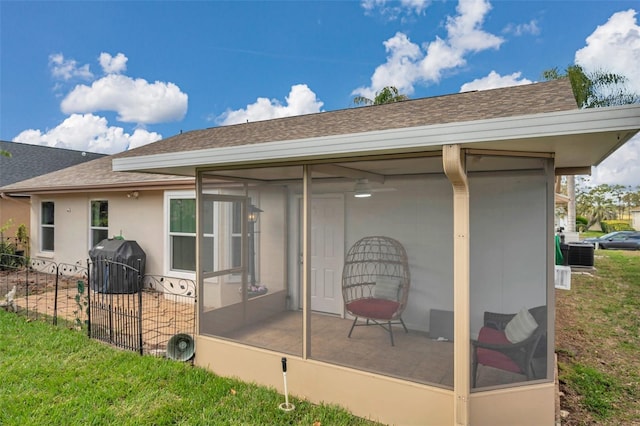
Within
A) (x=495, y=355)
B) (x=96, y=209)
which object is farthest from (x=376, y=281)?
(x=96, y=209)

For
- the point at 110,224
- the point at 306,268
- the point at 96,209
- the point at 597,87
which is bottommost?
the point at 306,268

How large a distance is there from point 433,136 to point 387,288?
1.66 metres

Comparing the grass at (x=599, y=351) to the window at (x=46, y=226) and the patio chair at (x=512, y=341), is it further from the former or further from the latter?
the window at (x=46, y=226)

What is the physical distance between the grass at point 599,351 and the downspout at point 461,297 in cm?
147

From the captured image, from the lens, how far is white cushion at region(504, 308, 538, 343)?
323cm

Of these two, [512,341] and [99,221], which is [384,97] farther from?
[512,341]

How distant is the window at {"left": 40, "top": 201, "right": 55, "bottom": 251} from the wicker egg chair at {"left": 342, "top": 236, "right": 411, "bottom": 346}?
36.3ft

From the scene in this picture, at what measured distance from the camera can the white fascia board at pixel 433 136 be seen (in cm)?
231

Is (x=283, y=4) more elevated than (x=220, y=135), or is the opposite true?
(x=283, y=4)

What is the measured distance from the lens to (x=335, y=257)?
4.05 m

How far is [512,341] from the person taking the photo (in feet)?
10.5

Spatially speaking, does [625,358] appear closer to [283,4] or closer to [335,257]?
[335,257]


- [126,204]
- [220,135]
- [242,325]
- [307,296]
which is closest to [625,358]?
[307,296]

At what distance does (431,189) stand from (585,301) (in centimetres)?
727
